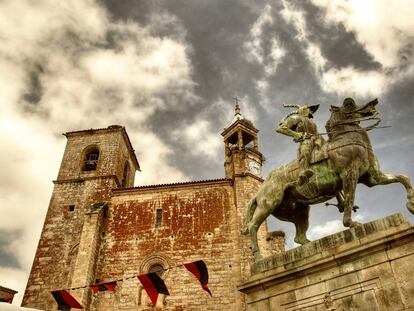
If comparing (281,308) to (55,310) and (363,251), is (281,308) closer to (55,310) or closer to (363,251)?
(363,251)

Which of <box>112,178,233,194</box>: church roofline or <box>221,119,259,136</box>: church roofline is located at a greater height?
<box>221,119,259,136</box>: church roofline

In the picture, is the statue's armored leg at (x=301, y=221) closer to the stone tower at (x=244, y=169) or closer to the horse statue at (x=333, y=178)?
the horse statue at (x=333, y=178)

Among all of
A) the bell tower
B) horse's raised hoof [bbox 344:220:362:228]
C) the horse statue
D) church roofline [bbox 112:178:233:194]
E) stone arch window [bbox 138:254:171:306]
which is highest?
the bell tower

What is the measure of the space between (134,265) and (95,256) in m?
2.26

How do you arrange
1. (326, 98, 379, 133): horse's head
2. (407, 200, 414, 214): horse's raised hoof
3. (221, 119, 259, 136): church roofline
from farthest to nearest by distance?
(221, 119, 259, 136): church roofline
(326, 98, 379, 133): horse's head
(407, 200, 414, 214): horse's raised hoof

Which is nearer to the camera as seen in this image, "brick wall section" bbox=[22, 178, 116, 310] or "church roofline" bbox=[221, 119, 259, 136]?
"brick wall section" bbox=[22, 178, 116, 310]

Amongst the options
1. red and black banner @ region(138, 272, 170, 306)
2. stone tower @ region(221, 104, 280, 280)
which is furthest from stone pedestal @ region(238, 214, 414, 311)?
stone tower @ region(221, 104, 280, 280)

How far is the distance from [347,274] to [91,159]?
23926mm

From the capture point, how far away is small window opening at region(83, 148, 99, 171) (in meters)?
25.6

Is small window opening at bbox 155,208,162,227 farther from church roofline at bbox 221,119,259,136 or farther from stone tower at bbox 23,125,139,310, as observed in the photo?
church roofline at bbox 221,119,259,136

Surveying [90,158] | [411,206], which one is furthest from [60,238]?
[411,206]

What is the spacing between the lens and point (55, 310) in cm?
1894

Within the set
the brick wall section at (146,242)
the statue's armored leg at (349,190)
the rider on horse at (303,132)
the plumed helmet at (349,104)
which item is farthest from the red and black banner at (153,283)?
the plumed helmet at (349,104)

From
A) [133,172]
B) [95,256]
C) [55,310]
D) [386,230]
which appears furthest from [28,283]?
[386,230]
